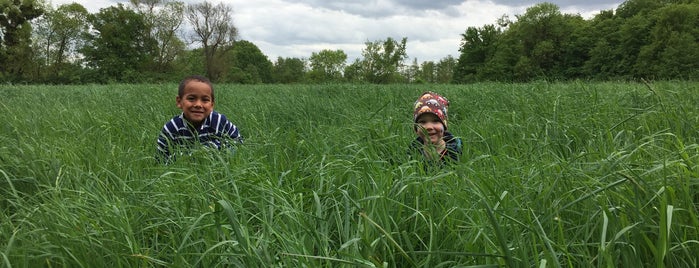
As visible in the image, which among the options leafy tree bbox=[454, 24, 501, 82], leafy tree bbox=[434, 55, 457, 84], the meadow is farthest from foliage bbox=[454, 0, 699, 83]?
the meadow

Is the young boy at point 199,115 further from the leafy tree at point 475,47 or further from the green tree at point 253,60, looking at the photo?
the green tree at point 253,60

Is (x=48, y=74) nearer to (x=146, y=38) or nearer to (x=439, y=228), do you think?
(x=146, y=38)

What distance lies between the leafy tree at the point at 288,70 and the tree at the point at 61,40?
118ft

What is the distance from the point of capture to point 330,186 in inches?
64.1

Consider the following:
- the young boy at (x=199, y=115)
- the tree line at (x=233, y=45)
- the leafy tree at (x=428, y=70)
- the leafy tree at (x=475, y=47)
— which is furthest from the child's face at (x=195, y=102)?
the leafy tree at (x=428, y=70)

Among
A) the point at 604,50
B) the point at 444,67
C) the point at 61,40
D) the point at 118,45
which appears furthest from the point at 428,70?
the point at 61,40

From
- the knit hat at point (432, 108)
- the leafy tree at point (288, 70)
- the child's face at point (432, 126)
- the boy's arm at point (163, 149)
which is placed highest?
the leafy tree at point (288, 70)

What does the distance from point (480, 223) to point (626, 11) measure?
2363 inches

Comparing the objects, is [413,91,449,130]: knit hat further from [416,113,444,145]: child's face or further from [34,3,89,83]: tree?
[34,3,89,83]: tree

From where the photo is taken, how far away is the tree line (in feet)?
128

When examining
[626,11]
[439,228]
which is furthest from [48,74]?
[626,11]

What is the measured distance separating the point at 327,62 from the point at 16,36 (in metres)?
51.3

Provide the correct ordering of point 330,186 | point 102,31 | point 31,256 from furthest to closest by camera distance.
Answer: point 102,31
point 330,186
point 31,256

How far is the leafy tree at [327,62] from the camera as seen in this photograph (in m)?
79.8
